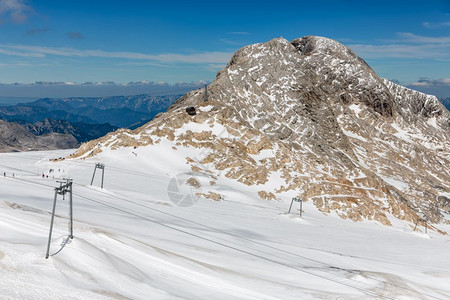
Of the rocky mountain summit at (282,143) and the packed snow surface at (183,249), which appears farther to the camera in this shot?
the rocky mountain summit at (282,143)

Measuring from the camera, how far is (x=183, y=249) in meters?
30.0

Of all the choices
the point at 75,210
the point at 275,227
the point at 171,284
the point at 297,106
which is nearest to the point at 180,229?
the point at 75,210

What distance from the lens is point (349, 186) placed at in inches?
3659

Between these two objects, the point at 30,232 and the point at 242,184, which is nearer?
the point at 30,232

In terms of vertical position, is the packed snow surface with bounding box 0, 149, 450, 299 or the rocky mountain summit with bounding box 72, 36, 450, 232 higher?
the rocky mountain summit with bounding box 72, 36, 450, 232

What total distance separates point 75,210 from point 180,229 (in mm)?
11222

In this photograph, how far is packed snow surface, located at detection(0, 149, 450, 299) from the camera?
19.4 m

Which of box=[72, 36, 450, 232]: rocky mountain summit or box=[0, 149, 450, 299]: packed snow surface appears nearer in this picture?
box=[0, 149, 450, 299]: packed snow surface

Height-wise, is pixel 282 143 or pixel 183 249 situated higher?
pixel 282 143

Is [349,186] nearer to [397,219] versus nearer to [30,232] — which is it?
[397,219]

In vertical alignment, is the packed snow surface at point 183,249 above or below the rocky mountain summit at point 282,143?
below

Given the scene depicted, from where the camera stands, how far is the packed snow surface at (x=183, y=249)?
19.4 meters

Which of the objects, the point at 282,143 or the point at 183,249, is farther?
the point at 282,143

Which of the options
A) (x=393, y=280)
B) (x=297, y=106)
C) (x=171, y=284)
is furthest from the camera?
(x=297, y=106)
